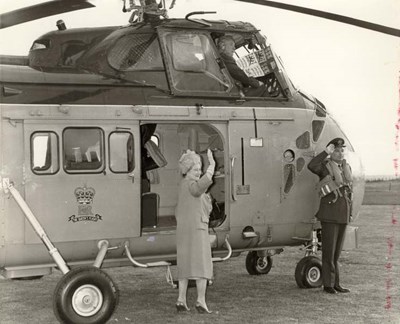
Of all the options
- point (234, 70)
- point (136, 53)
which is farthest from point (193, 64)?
point (136, 53)

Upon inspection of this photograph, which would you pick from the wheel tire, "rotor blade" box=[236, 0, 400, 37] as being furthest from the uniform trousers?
the wheel tire

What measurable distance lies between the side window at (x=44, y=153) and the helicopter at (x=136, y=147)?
0.01m

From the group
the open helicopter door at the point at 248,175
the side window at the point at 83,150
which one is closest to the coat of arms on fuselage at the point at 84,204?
the side window at the point at 83,150

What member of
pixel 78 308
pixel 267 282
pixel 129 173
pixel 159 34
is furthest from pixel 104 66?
pixel 267 282

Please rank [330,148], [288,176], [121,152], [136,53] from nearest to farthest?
[121,152]
[136,53]
[288,176]
[330,148]

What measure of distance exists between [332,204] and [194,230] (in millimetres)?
2061

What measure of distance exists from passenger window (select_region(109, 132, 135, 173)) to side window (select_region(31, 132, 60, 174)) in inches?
24.2

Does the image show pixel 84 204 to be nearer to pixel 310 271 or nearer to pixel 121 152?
pixel 121 152

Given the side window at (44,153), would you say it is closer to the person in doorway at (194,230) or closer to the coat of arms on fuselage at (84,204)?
the coat of arms on fuselage at (84,204)

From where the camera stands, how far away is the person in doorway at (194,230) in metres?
7.07

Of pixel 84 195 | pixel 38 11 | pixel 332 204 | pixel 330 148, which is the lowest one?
pixel 332 204

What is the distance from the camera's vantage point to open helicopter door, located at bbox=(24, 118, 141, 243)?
22.6ft

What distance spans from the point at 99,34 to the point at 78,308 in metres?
3.71

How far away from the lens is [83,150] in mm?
7152
